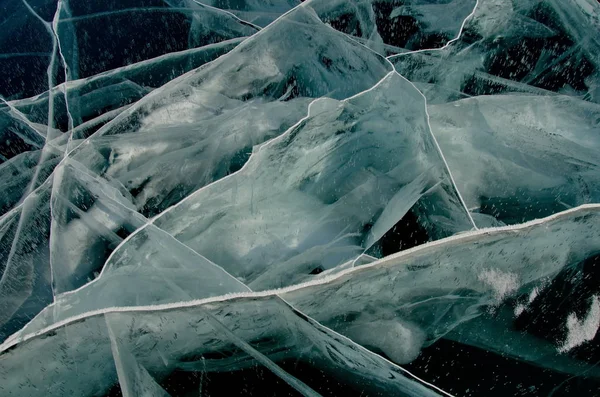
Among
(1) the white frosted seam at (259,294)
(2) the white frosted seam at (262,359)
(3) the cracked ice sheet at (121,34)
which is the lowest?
(2) the white frosted seam at (262,359)

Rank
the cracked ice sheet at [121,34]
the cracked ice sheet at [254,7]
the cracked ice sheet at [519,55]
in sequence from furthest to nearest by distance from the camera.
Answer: the cracked ice sheet at [254,7] < the cracked ice sheet at [121,34] < the cracked ice sheet at [519,55]

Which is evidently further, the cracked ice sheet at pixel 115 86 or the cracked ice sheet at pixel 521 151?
the cracked ice sheet at pixel 115 86

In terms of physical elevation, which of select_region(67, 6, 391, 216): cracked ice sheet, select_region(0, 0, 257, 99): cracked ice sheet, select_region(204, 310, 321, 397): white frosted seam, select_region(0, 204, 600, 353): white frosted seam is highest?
select_region(0, 0, 257, 99): cracked ice sheet

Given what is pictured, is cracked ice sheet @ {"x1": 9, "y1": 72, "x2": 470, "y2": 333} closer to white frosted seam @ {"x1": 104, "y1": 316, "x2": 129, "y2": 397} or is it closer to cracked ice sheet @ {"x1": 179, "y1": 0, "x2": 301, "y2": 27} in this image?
white frosted seam @ {"x1": 104, "y1": 316, "x2": 129, "y2": 397}

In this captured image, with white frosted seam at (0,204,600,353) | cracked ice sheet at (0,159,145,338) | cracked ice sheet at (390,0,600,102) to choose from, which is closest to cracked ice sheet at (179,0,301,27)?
cracked ice sheet at (390,0,600,102)

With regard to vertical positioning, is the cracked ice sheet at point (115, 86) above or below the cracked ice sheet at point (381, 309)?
above

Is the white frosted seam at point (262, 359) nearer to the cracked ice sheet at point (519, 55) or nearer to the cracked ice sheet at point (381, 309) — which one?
the cracked ice sheet at point (381, 309)

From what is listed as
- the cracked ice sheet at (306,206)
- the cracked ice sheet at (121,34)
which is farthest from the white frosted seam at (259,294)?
the cracked ice sheet at (121,34)

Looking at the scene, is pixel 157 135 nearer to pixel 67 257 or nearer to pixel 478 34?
pixel 67 257
